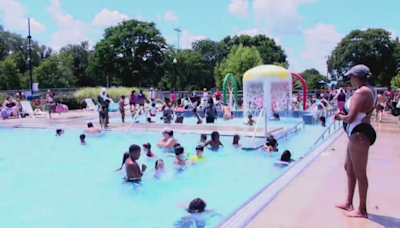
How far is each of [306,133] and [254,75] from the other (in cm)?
684

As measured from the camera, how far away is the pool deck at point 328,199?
3.80 meters

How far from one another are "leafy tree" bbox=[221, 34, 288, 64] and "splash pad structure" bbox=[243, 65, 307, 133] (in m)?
40.0

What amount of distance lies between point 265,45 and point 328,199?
6032 cm

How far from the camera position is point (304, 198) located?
184 inches

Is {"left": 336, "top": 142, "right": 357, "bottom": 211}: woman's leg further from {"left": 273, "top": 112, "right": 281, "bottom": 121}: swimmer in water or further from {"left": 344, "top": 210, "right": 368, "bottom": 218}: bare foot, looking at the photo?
{"left": 273, "top": 112, "right": 281, "bottom": 121}: swimmer in water

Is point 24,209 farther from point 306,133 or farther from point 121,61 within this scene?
point 121,61

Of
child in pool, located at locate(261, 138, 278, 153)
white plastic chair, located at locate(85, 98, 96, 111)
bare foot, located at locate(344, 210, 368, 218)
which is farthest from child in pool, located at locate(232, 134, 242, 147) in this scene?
white plastic chair, located at locate(85, 98, 96, 111)

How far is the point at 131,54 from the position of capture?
52.4 metres

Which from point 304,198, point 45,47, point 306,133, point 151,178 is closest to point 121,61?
point 45,47

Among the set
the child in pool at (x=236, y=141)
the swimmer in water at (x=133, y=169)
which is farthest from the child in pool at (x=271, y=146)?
the swimmer in water at (x=133, y=169)

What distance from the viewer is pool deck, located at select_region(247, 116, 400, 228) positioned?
3.80m

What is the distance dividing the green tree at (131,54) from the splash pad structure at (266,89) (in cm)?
3274

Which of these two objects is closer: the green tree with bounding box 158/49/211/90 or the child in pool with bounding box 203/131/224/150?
the child in pool with bounding box 203/131/224/150

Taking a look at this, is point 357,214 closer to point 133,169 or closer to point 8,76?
point 133,169
